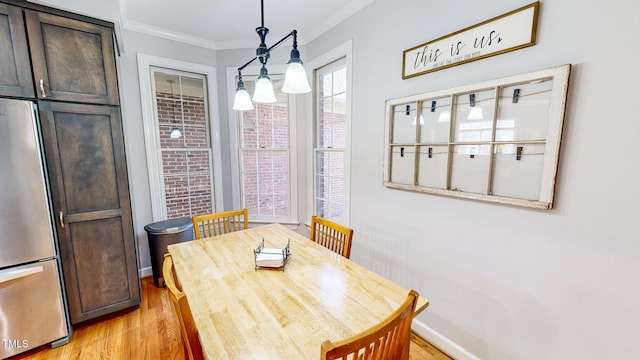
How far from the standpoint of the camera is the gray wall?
3.43 feet

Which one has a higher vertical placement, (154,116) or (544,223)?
(154,116)

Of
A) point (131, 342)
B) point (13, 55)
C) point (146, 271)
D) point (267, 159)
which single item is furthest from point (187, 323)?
point (146, 271)

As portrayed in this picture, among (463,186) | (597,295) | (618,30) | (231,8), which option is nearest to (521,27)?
(618,30)

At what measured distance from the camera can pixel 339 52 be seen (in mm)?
2400

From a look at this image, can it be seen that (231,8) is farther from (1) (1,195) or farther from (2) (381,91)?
(1) (1,195)

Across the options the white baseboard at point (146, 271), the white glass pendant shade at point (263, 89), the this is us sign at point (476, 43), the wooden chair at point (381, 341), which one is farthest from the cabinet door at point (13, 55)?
the this is us sign at point (476, 43)

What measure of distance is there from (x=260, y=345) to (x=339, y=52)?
7.77ft

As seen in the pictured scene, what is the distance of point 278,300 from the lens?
1.15 meters

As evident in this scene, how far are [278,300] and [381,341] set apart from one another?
0.52 m

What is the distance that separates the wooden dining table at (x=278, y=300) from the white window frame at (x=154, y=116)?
1.37 meters

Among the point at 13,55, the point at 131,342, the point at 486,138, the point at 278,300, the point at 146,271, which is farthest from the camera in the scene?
the point at 146,271

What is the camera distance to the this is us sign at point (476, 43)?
1249 millimetres

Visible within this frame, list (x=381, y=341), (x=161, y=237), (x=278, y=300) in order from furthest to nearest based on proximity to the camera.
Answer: (x=161, y=237)
(x=278, y=300)
(x=381, y=341)

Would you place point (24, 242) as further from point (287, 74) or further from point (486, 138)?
point (486, 138)
